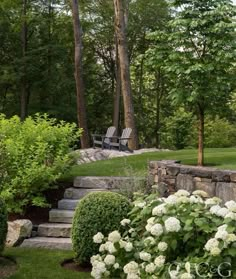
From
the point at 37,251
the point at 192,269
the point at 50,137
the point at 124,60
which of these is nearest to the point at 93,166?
the point at 50,137

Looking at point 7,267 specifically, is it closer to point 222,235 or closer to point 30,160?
point 30,160

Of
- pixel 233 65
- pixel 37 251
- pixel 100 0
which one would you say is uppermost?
pixel 100 0

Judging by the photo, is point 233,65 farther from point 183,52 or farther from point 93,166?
point 93,166

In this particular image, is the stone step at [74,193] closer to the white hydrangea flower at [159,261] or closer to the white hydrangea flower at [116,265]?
the white hydrangea flower at [116,265]

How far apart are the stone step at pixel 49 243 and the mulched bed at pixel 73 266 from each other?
0.48 metres

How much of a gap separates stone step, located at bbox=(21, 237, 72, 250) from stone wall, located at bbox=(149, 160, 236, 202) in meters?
1.39

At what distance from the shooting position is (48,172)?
6152 mm

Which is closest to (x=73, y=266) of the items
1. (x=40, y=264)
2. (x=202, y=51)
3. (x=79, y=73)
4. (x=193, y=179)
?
(x=40, y=264)

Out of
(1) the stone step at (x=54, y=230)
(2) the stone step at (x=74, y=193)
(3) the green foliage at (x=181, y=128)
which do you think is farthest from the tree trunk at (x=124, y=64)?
(1) the stone step at (x=54, y=230)

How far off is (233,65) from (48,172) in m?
3.28

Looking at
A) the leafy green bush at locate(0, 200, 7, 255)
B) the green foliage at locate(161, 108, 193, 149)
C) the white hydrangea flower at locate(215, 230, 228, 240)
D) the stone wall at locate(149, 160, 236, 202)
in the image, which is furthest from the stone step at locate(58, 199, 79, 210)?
the green foliage at locate(161, 108, 193, 149)

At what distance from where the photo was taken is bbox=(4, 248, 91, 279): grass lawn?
4543 mm

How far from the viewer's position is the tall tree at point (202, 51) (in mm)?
6945

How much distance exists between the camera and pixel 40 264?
491cm
